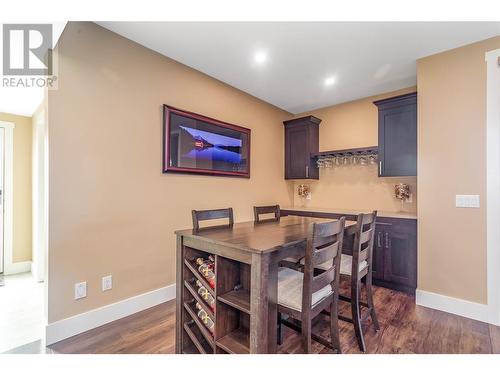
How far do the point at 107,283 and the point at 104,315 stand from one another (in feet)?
0.87

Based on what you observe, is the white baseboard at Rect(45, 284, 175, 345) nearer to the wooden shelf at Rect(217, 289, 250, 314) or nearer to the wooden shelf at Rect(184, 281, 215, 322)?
the wooden shelf at Rect(184, 281, 215, 322)

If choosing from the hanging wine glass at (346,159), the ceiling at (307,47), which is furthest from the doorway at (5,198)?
the hanging wine glass at (346,159)

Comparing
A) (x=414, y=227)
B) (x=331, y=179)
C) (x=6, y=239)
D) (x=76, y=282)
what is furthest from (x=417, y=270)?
(x=6, y=239)

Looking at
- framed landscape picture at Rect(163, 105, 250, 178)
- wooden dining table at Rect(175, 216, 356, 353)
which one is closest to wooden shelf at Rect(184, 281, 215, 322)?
wooden dining table at Rect(175, 216, 356, 353)

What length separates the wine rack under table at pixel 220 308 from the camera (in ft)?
4.69

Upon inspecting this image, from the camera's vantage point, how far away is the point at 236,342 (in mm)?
1421

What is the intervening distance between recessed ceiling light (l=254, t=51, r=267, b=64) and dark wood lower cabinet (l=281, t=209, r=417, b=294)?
226 cm

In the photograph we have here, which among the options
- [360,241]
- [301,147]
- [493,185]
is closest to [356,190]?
[301,147]

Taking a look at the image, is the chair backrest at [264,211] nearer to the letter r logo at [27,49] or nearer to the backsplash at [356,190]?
the backsplash at [356,190]

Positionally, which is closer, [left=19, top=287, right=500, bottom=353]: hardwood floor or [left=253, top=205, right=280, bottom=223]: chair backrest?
[left=19, top=287, right=500, bottom=353]: hardwood floor

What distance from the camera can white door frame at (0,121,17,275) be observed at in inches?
133

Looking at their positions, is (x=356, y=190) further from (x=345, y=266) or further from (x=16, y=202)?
(x=16, y=202)

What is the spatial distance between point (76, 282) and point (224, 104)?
2.52 metres
